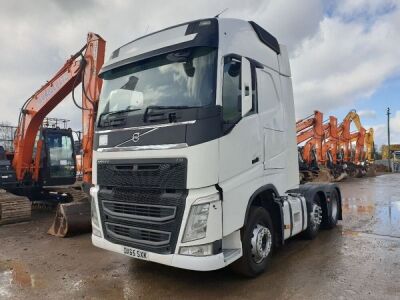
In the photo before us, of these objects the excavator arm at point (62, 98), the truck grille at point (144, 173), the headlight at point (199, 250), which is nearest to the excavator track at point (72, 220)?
the excavator arm at point (62, 98)

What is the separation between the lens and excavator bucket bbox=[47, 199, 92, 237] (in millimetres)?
7998

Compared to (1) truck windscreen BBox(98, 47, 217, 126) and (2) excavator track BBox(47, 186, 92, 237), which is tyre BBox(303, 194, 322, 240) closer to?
(1) truck windscreen BBox(98, 47, 217, 126)

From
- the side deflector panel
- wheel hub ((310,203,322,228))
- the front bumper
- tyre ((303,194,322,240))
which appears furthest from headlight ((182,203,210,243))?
wheel hub ((310,203,322,228))

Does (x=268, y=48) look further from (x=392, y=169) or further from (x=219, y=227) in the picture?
(x=392, y=169)

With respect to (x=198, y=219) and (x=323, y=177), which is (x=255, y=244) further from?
(x=323, y=177)

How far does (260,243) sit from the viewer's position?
5.02 metres

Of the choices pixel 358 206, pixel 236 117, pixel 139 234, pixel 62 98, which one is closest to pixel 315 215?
pixel 236 117

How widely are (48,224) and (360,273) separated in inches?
306

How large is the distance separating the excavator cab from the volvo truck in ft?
24.6

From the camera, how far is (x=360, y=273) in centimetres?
519

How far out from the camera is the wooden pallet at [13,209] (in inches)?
384

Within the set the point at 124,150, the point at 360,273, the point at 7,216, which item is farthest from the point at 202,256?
Answer: the point at 7,216

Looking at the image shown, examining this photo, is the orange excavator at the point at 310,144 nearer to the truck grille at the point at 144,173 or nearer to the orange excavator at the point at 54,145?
the orange excavator at the point at 54,145

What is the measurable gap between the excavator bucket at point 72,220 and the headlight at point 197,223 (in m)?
4.63
